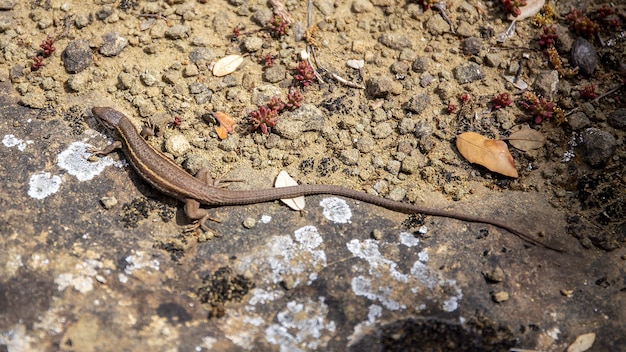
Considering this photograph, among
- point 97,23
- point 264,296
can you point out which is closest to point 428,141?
point 264,296

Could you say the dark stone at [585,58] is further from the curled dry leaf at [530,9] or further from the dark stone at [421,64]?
the dark stone at [421,64]

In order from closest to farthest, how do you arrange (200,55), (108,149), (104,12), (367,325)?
(367,325) < (108,149) < (200,55) < (104,12)

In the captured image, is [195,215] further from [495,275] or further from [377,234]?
[495,275]

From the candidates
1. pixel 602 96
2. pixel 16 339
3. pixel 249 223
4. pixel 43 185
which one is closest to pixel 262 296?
pixel 249 223

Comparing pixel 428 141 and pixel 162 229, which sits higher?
pixel 428 141

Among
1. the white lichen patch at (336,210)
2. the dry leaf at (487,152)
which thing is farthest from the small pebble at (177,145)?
the dry leaf at (487,152)

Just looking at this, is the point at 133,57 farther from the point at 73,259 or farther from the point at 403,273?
the point at 403,273
